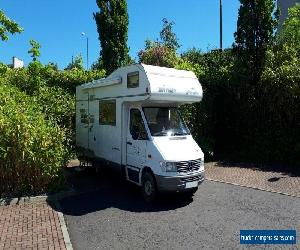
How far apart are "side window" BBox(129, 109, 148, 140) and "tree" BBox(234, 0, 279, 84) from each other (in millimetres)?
7227

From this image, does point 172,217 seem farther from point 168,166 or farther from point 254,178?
point 254,178

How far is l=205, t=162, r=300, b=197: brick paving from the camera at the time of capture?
1137 cm

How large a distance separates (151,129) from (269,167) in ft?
20.3

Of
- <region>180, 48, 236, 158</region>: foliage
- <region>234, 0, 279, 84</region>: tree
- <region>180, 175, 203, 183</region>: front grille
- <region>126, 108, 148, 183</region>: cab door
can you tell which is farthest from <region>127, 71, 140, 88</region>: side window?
<region>234, 0, 279, 84</region>: tree

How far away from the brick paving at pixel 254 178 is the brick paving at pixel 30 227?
19.1 ft

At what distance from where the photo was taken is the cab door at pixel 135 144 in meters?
10.1

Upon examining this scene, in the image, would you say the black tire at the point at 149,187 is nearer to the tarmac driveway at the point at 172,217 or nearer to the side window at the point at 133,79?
the tarmac driveway at the point at 172,217

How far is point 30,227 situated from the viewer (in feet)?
26.1

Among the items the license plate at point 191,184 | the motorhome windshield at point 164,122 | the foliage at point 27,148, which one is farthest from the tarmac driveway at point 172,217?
the motorhome windshield at point 164,122

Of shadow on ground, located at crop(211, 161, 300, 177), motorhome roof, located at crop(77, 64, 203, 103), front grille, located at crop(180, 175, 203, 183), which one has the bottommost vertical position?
shadow on ground, located at crop(211, 161, 300, 177)

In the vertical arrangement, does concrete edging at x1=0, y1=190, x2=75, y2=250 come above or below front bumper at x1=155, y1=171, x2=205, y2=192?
below

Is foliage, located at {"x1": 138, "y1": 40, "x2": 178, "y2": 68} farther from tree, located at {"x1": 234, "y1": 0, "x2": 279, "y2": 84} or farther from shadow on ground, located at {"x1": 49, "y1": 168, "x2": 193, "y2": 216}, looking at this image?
shadow on ground, located at {"x1": 49, "y1": 168, "x2": 193, "y2": 216}

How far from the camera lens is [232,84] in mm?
16922

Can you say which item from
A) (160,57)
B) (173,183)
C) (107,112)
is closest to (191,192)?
(173,183)
